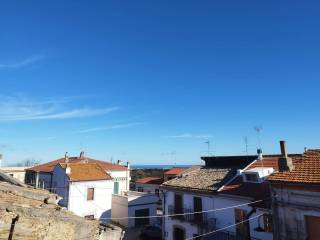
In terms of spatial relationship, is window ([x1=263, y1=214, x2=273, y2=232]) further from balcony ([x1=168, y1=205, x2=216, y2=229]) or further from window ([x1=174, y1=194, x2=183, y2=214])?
window ([x1=174, y1=194, x2=183, y2=214])

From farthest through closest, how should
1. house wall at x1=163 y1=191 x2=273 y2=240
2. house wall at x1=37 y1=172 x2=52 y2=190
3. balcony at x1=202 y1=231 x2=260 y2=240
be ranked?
house wall at x1=37 y1=172 x2=52 y2=190 → balcony at x1=202 y1=231 x2=260 y2=240 → house wall at x1=163 y1=191 x2=273 y2=240

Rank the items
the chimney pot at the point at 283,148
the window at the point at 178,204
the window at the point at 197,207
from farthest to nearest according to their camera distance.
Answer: the window at the point at 178,204, the window at the point at 197,207, the chimney pot at the point at 283,148

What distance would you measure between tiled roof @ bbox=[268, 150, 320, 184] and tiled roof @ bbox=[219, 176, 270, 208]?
3.47 meters

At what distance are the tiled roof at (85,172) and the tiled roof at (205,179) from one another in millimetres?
12311

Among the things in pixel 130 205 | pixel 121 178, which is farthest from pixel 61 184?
pixel 121 178

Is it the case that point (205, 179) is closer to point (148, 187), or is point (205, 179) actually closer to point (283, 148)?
point (283, 148)

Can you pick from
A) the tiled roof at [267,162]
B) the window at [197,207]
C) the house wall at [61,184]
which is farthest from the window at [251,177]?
the house wall at [61,184]

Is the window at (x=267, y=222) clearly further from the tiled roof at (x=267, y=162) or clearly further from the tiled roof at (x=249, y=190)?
the tiled roof at (x=267, y=162)

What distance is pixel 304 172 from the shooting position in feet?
51.5

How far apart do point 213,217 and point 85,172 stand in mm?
20312

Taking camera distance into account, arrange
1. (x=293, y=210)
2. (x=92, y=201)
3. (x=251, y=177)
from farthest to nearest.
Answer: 1. (x=92, y=201)
2. (x=251, y=177)
3. (x=293, y=210)

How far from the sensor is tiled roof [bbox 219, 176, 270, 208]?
19573 mm

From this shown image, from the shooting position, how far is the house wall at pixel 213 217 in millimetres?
20234

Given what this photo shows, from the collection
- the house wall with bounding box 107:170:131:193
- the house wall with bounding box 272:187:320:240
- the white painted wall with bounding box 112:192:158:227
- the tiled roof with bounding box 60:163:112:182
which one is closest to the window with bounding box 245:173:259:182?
the house wall with bounding box 272:187:320:240
